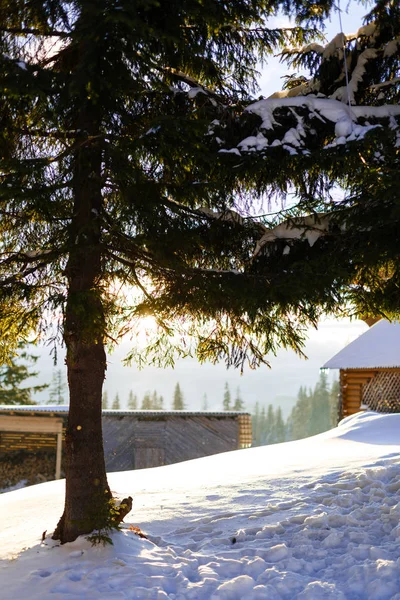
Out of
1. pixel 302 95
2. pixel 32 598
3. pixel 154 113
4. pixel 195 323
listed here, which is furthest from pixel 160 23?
pixel 32 598

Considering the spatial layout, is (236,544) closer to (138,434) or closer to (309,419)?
(138,434)

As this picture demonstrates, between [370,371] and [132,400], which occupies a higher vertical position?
[370,371]

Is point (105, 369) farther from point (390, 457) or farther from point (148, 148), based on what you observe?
point (390, 457)

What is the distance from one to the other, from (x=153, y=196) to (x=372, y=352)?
51.6 feet

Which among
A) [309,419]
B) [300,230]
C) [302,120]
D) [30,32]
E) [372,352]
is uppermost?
[30,32]

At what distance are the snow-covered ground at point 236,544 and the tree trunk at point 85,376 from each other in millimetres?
336

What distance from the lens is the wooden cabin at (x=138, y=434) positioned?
65.2 ft

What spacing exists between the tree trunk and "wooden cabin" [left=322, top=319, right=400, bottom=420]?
565 inches

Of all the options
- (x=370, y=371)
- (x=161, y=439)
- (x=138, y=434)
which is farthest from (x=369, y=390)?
(x=138, y=434)

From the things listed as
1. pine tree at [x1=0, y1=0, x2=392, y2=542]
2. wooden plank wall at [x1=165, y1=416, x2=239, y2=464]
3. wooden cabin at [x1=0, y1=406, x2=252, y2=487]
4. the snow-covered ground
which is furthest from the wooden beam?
pine tree at [x1=0, y1=0, x2=392, y2=542]

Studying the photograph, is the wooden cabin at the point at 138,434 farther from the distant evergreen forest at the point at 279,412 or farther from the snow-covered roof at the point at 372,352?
the distant evergreen forest at the point at 279,412

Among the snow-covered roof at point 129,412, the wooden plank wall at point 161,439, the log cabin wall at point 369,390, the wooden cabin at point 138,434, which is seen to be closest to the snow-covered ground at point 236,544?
the snow-covered roof at point 129,412

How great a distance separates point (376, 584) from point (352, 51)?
18.1 feet

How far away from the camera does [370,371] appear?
67.3 feet
